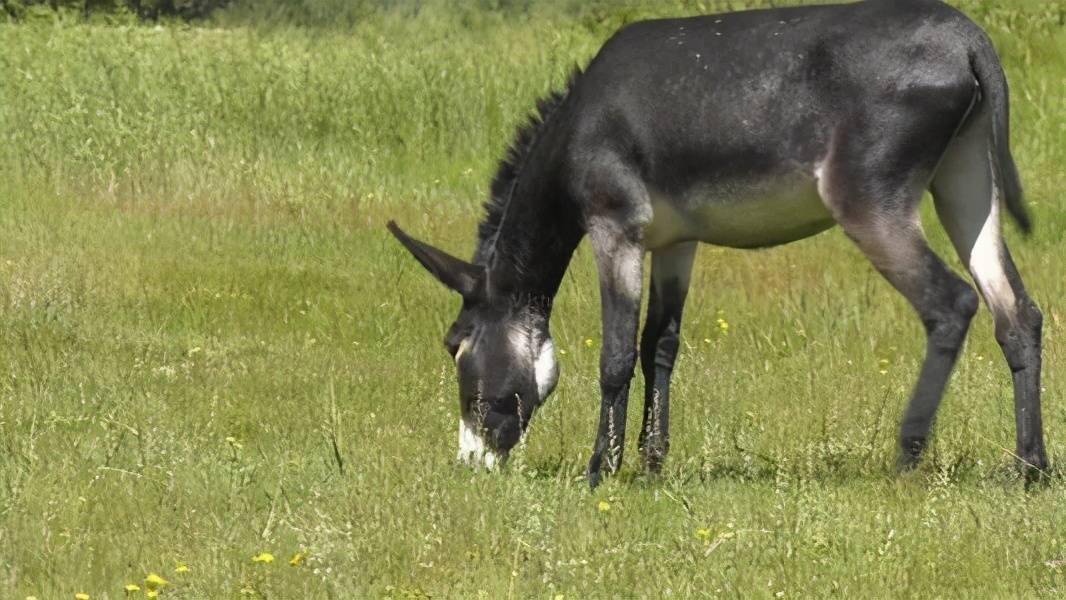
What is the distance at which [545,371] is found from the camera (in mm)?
7414

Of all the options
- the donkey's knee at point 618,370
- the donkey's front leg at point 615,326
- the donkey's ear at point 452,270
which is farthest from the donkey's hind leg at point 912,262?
the donkey's ear at point 452,270

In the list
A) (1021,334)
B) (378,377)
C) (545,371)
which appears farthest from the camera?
(378,377)

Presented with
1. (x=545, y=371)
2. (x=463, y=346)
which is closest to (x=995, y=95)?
(x=545, y=371)

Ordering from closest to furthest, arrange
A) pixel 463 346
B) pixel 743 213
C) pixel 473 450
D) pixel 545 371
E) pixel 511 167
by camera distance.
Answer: pixel 743 213 < pixel 473 450 < pixel 545 371 < pixel 463 346 < pixel 511 167

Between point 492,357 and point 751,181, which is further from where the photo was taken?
point 492,357

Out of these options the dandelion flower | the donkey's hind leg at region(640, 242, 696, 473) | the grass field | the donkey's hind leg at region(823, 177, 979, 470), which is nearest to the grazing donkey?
the donkey's hind leg at region(823, 177, 979, 470)

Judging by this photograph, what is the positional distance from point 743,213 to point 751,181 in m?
0.14

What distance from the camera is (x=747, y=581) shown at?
5.41 metres

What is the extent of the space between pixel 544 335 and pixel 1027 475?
209 cm

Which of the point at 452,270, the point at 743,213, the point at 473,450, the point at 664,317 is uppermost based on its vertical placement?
the point at 743,213

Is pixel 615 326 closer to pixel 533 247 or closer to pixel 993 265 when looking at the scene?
pixel 533 247

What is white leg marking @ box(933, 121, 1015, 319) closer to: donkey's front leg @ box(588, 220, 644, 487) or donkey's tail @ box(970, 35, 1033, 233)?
donkey's tail @ box(970, 35, 1033, 233)

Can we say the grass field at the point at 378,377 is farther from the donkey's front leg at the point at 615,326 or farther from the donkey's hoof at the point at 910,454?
the donkey's front leg at the point at 615,326

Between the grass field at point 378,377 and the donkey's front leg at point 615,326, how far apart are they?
198mm
